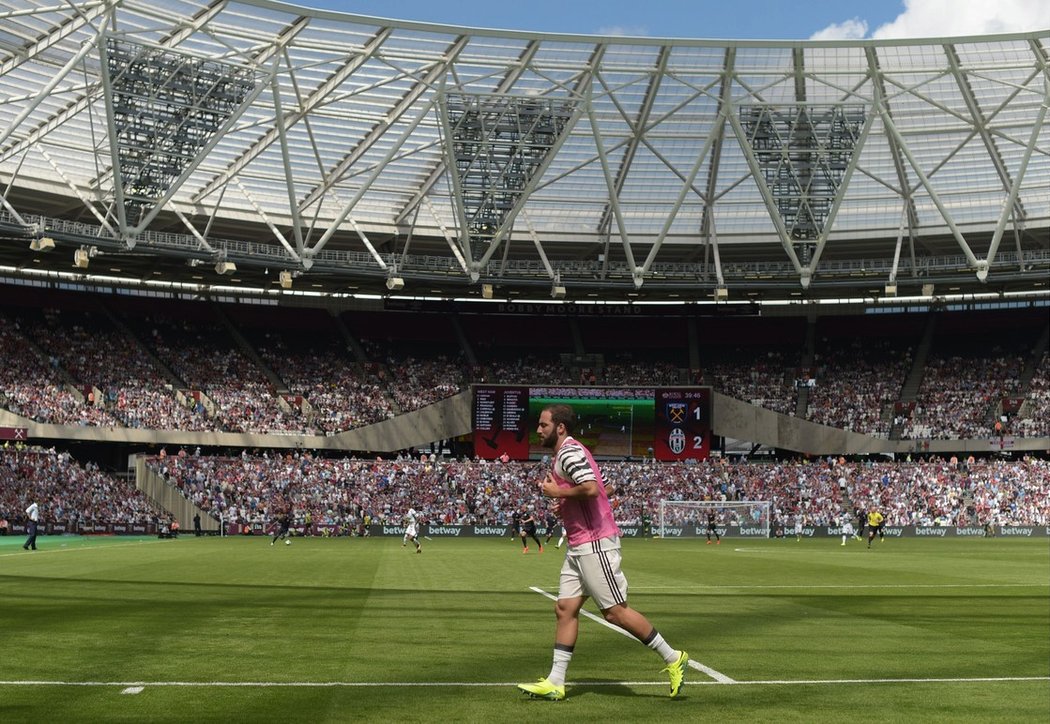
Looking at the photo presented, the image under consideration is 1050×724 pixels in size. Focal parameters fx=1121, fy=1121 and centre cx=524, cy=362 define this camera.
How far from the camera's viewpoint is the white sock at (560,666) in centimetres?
870

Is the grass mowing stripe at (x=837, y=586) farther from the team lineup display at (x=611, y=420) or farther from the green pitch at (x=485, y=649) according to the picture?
the team lineup display at (x=611, y=420)

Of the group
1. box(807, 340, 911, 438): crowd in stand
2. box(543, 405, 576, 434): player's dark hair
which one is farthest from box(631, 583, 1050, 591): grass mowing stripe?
box(807, 340, 911, 438): crowd in stand

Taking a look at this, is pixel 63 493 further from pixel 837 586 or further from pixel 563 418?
pixel 563 418

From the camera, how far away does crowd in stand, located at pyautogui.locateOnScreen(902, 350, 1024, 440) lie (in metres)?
69.1

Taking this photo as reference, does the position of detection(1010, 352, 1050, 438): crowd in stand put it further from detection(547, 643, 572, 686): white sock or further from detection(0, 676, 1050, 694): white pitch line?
detection(547, 643, 572, 686): white sock

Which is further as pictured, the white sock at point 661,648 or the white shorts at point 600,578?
the white shorts at point 600,578

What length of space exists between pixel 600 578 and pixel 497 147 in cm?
4332

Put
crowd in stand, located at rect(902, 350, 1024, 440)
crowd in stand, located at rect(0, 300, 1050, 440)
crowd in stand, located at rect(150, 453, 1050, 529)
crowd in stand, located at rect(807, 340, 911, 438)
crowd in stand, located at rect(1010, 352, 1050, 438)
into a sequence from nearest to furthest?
crowd in stand, located at rect(150, 453, 1050, 529), crowd in stand, located at rect(0, 300, 1050, 440), crowd in stand, located at rect(1010, 352, 1050, 438), crowd in stand, located at rect(902, 350, 1024, 440), crowd in stand, located at rect(807, 340, 911, 438)

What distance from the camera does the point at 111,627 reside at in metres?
13.3

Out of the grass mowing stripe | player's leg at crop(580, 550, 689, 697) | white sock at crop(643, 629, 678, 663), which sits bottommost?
the grass mowing stripe

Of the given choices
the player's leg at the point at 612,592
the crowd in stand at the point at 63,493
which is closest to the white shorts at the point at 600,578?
the player's leg at the point at 612,592

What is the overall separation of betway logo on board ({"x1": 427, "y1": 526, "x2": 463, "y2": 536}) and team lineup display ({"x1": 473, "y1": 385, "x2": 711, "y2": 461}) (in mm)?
8391

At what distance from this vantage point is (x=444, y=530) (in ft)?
194

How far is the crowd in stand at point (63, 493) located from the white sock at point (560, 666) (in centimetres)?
5018
